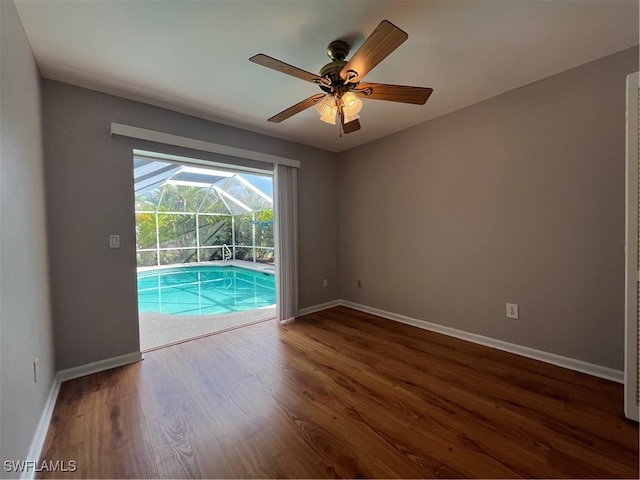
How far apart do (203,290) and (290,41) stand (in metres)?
5.46

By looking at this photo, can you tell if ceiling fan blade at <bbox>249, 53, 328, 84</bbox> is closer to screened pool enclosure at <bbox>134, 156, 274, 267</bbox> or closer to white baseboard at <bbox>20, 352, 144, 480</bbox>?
white baseboard at <bbox>20, 352, 144, 480</bbox>

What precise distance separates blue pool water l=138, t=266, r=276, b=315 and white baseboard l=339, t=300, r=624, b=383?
252 cm

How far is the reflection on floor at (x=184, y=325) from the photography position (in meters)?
2.83

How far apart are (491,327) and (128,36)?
12.2 ft

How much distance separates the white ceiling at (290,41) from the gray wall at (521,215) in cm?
29

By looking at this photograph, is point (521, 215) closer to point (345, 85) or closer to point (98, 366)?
point (345, 85)

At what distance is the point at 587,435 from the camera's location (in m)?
1.43

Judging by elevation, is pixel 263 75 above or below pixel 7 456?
above

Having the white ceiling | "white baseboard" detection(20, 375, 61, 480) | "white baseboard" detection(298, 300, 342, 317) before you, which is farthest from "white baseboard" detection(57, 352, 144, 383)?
the white ceiling

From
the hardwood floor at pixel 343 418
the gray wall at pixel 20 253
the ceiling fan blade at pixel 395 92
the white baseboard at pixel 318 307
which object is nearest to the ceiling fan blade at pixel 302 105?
the ceiling fan blade at pixel 395 92

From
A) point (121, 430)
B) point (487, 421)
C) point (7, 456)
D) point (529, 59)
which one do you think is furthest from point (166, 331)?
point (529, 59)

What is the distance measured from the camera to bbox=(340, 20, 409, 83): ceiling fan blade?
1160 mm

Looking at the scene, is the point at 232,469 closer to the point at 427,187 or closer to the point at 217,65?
the point at 217,65

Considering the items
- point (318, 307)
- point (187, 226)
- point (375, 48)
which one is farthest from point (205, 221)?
point (375, 48)
